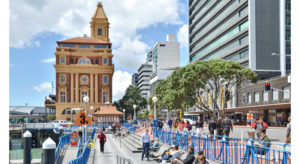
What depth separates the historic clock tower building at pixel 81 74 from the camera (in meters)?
79.2

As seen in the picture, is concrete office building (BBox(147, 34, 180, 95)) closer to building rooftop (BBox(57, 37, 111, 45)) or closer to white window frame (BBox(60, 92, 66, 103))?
building rooftop (BBox(57, 37, 111, 45))

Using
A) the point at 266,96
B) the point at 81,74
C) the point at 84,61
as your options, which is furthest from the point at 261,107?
the point at 84,61

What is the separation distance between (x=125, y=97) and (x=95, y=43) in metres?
19.8

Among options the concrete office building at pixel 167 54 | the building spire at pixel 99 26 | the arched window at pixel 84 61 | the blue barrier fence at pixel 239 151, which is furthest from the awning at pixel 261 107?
the concrete office building at pixel 167 54

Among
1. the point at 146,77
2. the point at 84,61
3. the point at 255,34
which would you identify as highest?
the point at 255,34

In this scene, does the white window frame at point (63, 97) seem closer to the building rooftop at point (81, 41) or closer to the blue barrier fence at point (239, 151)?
the building rooftop at point (81, 41)

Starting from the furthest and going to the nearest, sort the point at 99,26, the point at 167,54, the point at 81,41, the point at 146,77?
the point at 146,77 → the point at 167,54 → the point at 99,26 → the point at 81,41

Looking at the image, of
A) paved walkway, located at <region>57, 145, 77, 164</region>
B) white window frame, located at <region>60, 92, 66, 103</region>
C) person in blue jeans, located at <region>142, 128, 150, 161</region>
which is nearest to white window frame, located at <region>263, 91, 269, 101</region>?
paved walkway, located at <region>57, 145, 77, 164</region>

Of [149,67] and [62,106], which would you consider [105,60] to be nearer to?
[62,106]

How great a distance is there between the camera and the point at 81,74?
80750mm

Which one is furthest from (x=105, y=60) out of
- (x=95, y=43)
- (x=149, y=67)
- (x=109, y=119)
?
(x=149, y=67)

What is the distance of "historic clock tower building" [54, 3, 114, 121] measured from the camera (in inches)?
3120

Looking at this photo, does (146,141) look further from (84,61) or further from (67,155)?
(84,61)
